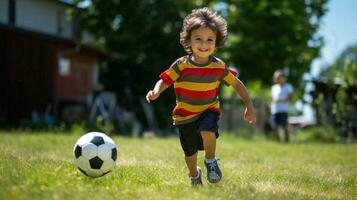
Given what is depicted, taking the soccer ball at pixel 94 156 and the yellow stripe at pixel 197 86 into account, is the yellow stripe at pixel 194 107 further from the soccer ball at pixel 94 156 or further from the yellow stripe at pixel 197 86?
the soccer ball at pixel 94 156

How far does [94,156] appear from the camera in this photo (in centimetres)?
555

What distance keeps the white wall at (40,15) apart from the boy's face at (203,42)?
64.0 feet

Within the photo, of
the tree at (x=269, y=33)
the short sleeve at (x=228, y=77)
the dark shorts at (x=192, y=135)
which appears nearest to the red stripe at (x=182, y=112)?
the dark shorts at (x=192, y=135)

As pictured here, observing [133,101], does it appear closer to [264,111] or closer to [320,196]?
[264,111]

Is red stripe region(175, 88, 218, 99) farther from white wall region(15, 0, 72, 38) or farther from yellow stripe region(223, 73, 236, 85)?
white wall region(15, 0, 72, 38)

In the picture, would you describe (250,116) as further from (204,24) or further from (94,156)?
(94,156)

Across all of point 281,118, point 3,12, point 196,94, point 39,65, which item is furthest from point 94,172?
point 3,12

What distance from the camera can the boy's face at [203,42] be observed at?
5.73 meters

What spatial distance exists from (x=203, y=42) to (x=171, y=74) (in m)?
0.47

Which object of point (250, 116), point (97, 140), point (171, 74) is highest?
point (171, 74)

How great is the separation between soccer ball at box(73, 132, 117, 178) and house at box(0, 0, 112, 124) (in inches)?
546

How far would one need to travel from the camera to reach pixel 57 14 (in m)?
26.9

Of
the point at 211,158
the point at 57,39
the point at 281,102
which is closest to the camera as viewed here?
the point at 211,158

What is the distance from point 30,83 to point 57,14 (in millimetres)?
6475
